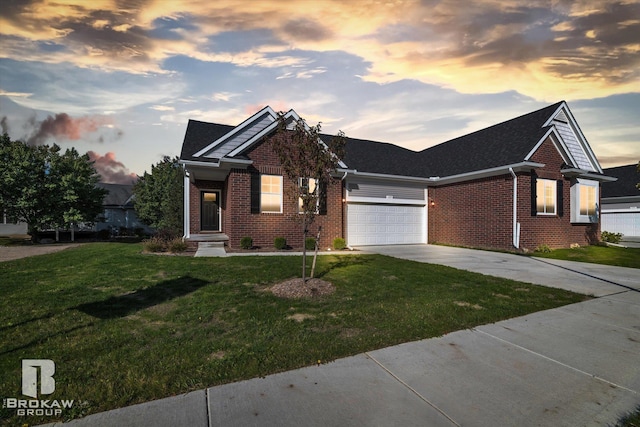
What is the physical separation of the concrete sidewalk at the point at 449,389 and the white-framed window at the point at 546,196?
38.1ft

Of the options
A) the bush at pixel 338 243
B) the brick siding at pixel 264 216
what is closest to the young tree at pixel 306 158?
the brick siding at pixel 264 216

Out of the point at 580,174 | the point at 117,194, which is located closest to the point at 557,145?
the point at 580,174

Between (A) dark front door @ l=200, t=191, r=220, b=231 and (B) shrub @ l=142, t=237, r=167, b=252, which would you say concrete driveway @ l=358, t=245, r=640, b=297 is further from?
(A) dark front door @ l=200, t=191, r=220, b=231

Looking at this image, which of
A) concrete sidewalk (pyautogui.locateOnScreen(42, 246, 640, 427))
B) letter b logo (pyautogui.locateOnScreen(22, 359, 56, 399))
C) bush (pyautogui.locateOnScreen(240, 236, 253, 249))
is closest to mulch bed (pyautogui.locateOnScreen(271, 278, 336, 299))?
concrete sidewalk (pyautogui.locateOnScreen(42, 246, 640, 427))

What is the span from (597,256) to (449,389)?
14.4 meters

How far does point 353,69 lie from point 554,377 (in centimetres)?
1162

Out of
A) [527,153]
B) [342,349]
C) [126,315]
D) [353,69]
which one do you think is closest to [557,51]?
[527,153]

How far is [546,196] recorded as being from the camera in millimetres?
14703

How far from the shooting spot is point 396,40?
10352 mm

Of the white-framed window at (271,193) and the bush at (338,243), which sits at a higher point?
the white-framed window at (271,193)

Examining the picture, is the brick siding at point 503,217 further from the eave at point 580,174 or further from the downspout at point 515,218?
the eave at point 580,174

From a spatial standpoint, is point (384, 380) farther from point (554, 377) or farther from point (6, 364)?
point (6, 364)

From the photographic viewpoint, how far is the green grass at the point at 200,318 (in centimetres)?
315

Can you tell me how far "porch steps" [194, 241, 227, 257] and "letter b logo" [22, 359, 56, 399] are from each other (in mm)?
7576
